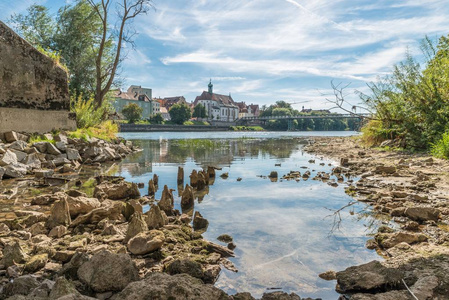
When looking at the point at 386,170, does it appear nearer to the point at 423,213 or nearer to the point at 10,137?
the point at 423,213

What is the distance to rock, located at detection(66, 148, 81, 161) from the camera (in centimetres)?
1136

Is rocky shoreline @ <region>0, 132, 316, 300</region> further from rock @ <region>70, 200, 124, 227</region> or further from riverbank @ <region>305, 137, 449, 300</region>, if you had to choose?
riverbank @ <region>305, 137, 449, 300</region>

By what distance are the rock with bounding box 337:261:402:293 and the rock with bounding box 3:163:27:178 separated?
8570mm

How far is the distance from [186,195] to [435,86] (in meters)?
10.8

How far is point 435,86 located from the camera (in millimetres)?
11703

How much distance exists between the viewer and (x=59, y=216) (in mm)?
4289

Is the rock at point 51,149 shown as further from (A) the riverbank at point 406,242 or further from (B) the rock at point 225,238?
(A) the riverbank at point 406,242

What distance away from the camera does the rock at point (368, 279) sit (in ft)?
8.86

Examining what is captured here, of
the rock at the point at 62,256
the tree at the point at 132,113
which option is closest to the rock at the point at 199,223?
the rock at the point at 62,256

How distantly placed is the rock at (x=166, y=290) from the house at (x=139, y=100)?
4255 inches

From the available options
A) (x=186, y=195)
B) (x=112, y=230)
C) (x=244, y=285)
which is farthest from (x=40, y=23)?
(x=244, y=285)

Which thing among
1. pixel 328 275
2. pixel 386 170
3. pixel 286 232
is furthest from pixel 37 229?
pixel 386 170

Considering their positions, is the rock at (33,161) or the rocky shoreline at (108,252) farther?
the rock at (33,161)

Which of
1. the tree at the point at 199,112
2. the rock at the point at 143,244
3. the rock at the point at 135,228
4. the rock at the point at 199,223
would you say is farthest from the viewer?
the tree at the point at 199,112
